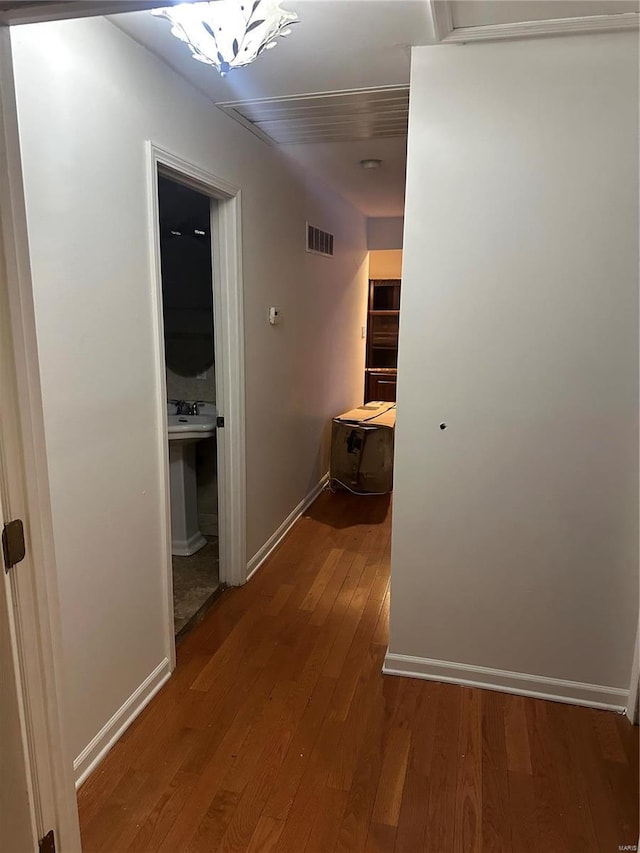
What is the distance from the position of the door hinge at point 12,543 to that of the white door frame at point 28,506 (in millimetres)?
16

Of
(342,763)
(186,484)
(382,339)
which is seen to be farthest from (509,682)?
(382,339)

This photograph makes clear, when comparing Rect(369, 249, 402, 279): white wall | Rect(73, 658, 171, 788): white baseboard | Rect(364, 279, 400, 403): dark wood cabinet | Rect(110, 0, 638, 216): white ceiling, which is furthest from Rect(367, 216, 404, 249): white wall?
Rect(73, 658, 171, 788): white baseboard

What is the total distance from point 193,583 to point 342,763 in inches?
57.2

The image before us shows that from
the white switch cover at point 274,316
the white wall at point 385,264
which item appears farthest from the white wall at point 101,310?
the white wall at point 385,264

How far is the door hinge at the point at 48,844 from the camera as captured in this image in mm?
1338

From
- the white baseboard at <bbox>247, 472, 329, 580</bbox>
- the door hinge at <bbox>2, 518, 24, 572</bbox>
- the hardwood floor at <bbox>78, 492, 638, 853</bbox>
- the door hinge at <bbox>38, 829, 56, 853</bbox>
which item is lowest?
the hardwood floor at <bbox>78, 492, 638, 853</bbox>

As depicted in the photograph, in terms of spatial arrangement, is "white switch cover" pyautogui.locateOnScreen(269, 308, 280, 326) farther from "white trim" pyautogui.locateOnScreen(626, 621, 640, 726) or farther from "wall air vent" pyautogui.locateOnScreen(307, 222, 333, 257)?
"white trim" pyautogui.locateOnScreen(626, 621, 640, 726)

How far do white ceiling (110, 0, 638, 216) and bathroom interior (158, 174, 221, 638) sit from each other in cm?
79

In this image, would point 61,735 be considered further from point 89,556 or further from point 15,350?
point 15,350

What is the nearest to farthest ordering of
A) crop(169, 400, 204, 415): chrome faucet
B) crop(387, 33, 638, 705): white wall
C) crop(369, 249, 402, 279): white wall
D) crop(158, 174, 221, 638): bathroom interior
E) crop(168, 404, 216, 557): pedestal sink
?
crop(387, 33, 638, 705): white wall, crop(168, 404, 216, 557): pedestal sink, crop(158, 174, 221, 638): bathroom interior, crop(169, 400, 204, 415): chrome faucet, crop(369, 249, 402, 279): white wall

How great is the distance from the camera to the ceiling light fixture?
4.81 ft

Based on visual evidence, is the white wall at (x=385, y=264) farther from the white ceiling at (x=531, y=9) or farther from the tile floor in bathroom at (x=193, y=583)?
the white ceiling at (x=531, y=9)

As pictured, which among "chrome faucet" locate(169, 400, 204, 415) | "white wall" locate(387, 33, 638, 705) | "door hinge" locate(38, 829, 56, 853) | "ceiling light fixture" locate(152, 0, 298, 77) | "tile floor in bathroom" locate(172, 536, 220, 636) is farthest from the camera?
"chrome faucet" locate(169, 400, 204, 415)

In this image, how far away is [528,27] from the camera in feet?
5.89
